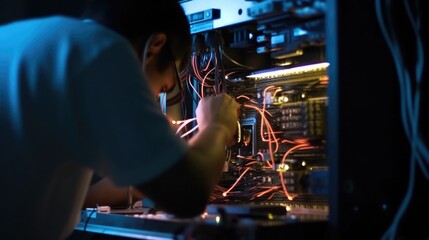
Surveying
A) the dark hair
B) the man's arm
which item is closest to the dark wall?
the dark hair

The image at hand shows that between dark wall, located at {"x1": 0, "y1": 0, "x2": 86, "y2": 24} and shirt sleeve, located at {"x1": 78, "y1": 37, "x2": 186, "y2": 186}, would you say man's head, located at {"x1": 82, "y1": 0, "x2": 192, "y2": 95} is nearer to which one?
shirt sleeve, located at {"x1": 78, "y1": 37, "x2": 186, "y2": 186}

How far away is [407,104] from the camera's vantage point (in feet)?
3.33

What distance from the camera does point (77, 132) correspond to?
35.4 inches

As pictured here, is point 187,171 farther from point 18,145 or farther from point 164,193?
point 18,145

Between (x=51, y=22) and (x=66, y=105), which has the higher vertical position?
(x=51, y=22)

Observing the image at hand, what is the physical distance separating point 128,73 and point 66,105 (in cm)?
11

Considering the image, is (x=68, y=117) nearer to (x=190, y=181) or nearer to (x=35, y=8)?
(x=190, y=181)

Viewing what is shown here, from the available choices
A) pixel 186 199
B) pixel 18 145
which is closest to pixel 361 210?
pixel 186 199

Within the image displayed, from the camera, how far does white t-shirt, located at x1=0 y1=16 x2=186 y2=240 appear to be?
884 millimetres

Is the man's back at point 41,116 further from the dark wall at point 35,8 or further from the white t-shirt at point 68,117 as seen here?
the dark wall at point 35,8

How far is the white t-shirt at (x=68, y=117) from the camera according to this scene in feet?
2.90

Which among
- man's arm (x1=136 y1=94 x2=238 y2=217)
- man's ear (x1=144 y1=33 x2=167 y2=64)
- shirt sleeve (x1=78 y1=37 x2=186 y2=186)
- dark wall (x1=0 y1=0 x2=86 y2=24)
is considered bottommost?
man's arm (x1=136 y1=94 x2=238 y2=217)

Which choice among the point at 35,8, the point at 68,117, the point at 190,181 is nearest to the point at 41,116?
the point at 68,117

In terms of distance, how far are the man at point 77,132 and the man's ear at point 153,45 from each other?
0.21 feet
